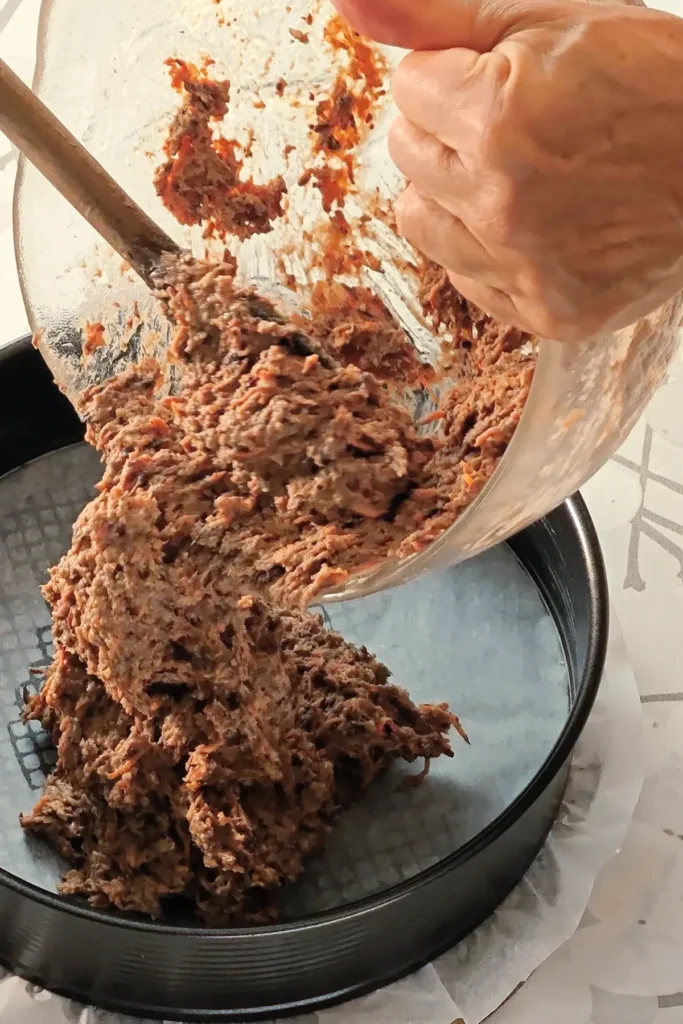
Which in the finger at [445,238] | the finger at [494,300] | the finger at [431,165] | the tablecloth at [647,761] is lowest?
the tablecloth at [647,761]

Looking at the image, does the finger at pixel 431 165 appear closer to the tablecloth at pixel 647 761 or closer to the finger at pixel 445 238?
the finger at pixel 445 238

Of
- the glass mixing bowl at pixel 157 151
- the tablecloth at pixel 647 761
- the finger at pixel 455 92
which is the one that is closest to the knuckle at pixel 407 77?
the finger at pixel 455 92

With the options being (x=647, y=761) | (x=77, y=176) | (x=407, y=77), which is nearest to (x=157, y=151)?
(x=77, y=176)

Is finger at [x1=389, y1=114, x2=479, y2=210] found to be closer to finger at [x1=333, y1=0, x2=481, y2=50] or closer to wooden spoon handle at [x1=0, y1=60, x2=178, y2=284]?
finger at [x1=333, y1=0, x2=481, y2=50]

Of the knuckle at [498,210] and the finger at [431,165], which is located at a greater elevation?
the finger at [431,165]

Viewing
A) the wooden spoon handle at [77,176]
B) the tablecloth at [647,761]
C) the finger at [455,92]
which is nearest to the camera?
the finger at [455,92]

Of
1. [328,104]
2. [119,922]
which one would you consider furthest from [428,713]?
[328,104]
